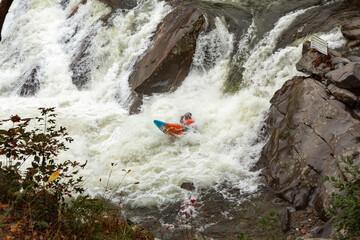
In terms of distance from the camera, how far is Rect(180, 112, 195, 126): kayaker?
25.3ft

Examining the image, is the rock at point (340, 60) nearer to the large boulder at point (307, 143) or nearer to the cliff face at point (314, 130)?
the cliff face at point (314, 130)

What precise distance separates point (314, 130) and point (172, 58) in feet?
15.0

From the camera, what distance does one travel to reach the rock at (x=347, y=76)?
18.0 ft

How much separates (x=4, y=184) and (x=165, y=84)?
20.1ft

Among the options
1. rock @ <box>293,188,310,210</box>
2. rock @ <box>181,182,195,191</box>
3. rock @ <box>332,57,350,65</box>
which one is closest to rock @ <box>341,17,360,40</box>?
rock @ <box>332,57,350,65</box>

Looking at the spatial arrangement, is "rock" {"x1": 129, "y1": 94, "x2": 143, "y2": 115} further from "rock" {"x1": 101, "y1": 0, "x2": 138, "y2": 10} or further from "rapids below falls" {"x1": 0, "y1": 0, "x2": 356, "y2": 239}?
"rock" {"x1": 101, "y1": 0, "x2": 138, "y2": 10}

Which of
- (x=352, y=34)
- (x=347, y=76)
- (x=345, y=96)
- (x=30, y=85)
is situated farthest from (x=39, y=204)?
(x=30, y=85)

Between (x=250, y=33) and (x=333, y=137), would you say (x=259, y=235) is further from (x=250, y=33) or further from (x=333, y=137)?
(x=250, y=33)

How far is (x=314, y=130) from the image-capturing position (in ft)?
18.8

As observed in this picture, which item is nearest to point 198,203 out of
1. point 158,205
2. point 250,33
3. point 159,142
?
point 158,205

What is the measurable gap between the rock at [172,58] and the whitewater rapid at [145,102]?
267 millimetres

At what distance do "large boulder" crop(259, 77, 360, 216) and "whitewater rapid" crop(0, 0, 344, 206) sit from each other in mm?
512

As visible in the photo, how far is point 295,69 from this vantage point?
289 inches

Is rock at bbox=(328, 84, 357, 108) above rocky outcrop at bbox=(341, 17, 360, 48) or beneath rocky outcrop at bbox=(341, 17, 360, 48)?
beneath
